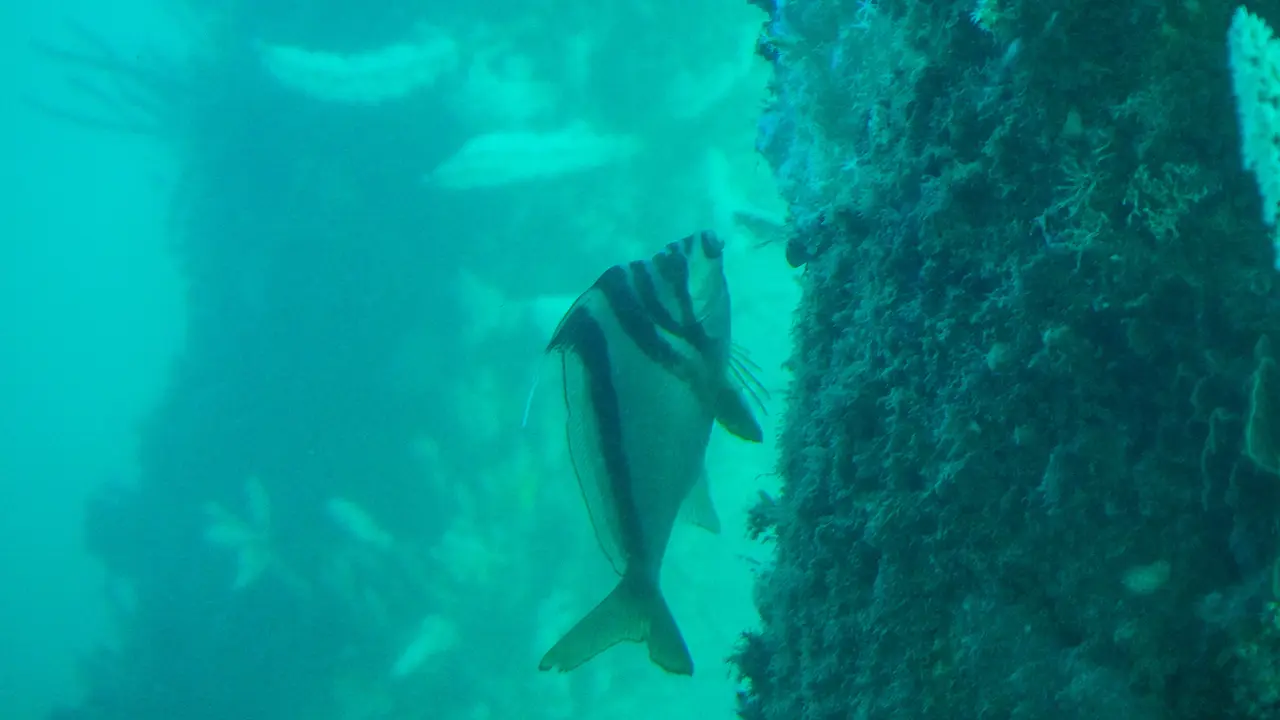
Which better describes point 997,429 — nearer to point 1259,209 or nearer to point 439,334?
point 1259,209

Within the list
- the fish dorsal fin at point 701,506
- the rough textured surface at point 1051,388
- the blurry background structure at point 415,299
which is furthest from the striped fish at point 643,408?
the blurry background structure at point 415,299

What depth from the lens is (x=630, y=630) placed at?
162 cm

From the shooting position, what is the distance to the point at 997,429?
5.42 ft

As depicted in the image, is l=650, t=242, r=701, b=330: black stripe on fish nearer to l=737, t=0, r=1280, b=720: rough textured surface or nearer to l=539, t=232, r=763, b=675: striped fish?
l=539, t=232, r=763, b=675: striped fish

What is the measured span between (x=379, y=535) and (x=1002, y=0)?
13395 mm

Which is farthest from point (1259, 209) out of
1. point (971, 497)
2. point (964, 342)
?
point (971, 497)

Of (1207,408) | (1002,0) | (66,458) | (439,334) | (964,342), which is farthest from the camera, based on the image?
(66,458)

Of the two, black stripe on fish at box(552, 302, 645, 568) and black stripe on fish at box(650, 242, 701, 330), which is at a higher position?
black stripe on fish at box(650, 242, 701, 330)

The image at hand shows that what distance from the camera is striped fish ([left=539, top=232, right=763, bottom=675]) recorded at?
150 cm

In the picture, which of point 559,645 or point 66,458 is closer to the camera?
point 559,645

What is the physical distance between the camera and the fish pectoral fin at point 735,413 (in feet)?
5.37

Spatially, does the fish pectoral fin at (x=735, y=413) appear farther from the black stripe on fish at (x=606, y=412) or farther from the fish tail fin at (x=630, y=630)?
the fish tail fin at (x=630, y=630)

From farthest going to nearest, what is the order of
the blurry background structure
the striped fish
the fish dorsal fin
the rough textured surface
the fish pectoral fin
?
1. the blurry background structure
2. the fish dorsal fin
3. the fish pectoral fin
4. the striped fish
5. the rough textured surface

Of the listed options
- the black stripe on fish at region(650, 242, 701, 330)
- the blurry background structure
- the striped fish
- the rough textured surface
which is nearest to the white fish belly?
the striped fish
